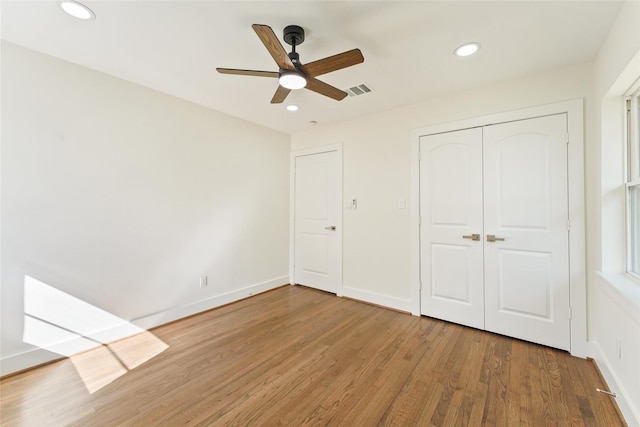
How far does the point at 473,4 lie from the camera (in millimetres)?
1632

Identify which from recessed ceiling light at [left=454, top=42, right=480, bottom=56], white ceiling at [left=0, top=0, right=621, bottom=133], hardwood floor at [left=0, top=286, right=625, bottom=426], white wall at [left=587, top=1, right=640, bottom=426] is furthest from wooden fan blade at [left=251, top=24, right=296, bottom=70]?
hardwood floor at [left=0, top=286, right=625, bottom=426]

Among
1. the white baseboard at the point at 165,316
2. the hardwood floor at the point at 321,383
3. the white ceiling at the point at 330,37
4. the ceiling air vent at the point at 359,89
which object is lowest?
the hardwood floor at the point at 321,383

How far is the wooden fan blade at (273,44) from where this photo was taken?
4.91 ft

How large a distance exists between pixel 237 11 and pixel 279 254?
327 cm

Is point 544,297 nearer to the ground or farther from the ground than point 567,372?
farther from the ground

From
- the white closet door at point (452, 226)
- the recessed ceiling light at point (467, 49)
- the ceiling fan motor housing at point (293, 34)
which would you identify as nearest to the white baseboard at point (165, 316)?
the white closet door at point (452, 226)

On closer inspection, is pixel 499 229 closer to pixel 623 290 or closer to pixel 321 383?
pixel 623 290

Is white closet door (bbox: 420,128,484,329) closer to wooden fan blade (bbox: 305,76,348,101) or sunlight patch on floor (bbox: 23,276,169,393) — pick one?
wooden fan blade (bbox: 305,76,348,101)

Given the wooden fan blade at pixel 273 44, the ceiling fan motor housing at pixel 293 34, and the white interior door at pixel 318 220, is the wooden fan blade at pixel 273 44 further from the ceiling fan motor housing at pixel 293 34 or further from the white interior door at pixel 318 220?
the white interior door at pixel 318 220

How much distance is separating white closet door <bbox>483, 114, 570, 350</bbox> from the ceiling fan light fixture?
1.98 metres

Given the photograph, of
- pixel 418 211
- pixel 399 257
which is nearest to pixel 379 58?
pixel 418 211

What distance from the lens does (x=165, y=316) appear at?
293cm

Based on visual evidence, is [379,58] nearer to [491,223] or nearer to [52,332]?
[491,223]

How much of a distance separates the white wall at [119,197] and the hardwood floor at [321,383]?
1.91ft
